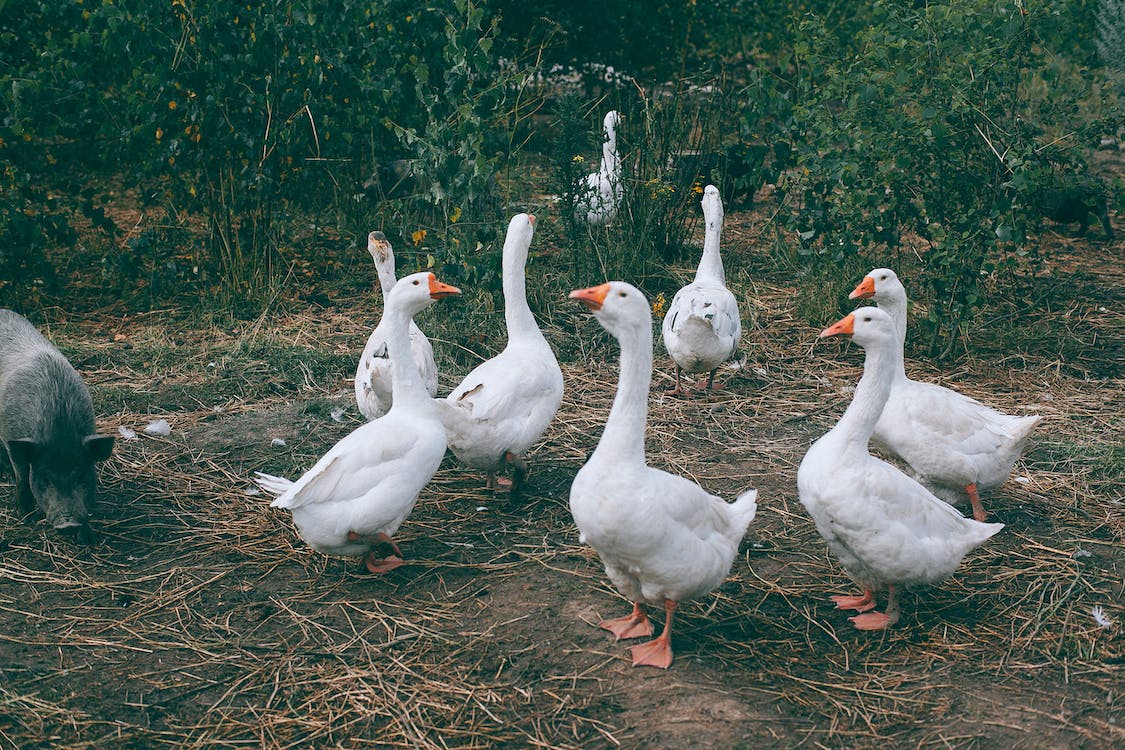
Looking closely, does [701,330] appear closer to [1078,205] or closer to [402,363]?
[402,363]

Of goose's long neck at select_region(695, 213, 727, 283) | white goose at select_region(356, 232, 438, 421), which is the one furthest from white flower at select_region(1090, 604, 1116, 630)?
goose's long neck at select_region(695, 213, 727, 283)

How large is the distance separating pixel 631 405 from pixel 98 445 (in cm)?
266

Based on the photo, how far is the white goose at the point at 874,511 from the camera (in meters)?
3.80

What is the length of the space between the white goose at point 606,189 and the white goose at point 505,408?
252cm

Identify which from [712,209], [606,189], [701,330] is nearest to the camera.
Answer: [701,330]

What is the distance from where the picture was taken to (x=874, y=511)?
379 cm

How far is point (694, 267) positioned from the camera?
27.4 feet

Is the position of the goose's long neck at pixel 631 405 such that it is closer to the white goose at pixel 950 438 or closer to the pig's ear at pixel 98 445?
the white goose at pixel 950 438

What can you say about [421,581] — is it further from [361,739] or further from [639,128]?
[639,128]

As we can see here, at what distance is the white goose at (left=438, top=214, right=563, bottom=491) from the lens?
4.73m

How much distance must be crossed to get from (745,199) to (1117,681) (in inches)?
256

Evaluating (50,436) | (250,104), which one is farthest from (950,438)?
(250,104)

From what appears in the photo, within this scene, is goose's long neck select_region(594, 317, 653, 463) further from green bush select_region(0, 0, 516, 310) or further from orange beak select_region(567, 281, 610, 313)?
green bush select_region(0, 0, 516, 310)

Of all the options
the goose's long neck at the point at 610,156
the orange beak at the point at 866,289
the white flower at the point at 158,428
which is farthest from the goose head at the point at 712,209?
the white flower at the point at 158,428
